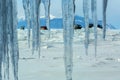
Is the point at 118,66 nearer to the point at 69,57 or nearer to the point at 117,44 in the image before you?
the point at 69,57

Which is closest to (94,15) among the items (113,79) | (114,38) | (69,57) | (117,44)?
(69,57)

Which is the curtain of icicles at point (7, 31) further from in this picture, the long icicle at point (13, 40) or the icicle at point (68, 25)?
the icicle at point (68, 25)

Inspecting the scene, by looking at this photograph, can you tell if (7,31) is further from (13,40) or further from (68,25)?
(68,25)

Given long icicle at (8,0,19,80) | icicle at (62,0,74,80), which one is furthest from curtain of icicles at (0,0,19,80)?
icicle at (62,0,74,80)

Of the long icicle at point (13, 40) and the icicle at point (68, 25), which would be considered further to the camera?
the long icicle at point (13, 40)

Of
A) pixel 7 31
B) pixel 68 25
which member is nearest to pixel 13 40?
pixel 7 31

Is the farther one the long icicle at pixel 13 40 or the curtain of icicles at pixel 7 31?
the long icicle at pixel 13 40

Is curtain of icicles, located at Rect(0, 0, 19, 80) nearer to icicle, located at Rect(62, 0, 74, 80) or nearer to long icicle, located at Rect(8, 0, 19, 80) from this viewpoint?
long icicle, located at Rect(8, 0, 19, 80)

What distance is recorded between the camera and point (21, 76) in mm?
3420

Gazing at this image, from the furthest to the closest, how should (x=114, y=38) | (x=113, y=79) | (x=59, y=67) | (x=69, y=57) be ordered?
(x=114, y=38), (x=59, y=67), (x=113, y=79), (x=69, y=57)

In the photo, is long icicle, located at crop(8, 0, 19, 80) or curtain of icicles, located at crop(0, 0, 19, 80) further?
long icicle, located at crop(8, 0, 19, 80)

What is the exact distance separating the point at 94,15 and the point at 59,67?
1679 millimetres

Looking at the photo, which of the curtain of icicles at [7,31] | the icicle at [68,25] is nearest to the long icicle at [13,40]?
the curtain of icicles at [7,31]

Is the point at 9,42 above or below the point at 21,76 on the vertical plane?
above
